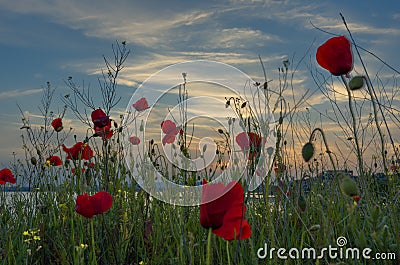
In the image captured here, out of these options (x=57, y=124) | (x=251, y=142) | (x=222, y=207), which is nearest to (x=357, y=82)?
(x=222, y=207)

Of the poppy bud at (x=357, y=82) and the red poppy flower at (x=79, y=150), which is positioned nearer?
the poppy bud at (x=357, y=82)

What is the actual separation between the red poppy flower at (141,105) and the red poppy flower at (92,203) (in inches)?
41.7

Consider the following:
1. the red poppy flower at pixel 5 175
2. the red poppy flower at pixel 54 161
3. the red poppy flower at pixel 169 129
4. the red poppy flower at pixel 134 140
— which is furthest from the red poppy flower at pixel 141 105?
the red poppy flower at pixel 5 175

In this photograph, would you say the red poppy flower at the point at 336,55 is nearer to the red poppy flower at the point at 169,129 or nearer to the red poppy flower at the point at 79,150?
the red poppy flower at the point at 169,129

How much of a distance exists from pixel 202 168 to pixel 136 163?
19.6 inches

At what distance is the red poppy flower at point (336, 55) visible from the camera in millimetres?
1521

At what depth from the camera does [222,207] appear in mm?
1243

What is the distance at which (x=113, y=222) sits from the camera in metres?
2.82

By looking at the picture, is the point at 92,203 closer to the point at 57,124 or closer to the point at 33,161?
the point at 57,124

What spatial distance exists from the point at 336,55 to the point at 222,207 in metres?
0.69

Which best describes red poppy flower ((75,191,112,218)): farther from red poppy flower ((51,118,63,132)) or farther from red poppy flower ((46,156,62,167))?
red poppy flower ((46,156,62,167))

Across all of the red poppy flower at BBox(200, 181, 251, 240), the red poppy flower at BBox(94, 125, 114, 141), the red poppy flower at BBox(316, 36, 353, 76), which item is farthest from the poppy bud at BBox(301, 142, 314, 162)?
the red poppy flower at BBox(94, 125, 114, 141)

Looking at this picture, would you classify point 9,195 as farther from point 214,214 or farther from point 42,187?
point 214,214

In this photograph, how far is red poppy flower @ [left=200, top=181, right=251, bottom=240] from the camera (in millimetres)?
1230
